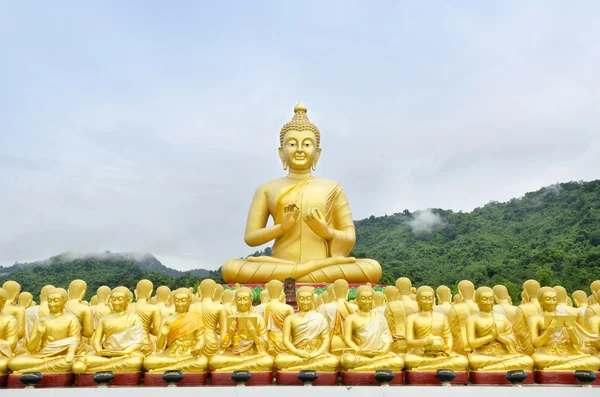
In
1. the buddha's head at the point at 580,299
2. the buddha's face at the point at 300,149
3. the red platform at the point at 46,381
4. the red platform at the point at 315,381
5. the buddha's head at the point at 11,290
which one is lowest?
the red platform at the point at 315,381

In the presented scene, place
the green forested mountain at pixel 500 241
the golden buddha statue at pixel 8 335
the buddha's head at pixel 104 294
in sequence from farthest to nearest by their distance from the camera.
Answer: the green forested mountain at pixel 500 241
the buddha's head at pixel 104 294
the golden buddha statue at pixel 8 335

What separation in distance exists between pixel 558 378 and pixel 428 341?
4.92ft

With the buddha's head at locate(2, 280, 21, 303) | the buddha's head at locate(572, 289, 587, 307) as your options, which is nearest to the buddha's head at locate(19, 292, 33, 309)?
the buddha's head at locate(2, 280, 21, 303)

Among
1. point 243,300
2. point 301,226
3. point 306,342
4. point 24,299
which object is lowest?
point 306,342

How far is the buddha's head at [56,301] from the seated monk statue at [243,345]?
1907mm

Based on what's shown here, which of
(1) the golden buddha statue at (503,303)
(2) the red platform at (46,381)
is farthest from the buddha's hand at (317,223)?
(2) the red platform at (46,381)

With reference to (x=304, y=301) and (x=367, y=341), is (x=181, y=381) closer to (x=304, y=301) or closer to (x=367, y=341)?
(x=304, y=301)

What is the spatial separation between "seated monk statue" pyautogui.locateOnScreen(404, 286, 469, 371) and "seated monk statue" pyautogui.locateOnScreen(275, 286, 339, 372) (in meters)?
0.91

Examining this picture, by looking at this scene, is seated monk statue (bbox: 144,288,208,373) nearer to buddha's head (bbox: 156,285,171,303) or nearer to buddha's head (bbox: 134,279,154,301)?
buddha's head (bbox: 134,279,154,301)

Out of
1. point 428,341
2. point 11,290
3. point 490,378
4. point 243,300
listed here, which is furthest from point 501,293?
point 11,290

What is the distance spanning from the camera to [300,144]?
1445cm

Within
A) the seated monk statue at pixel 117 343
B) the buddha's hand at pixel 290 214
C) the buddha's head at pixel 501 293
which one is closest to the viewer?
the seated monk statue at pixel 117 343

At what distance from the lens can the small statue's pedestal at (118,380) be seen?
6.94 metres

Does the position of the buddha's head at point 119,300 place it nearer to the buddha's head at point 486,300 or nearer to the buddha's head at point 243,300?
the buddha's head at point 243,300
